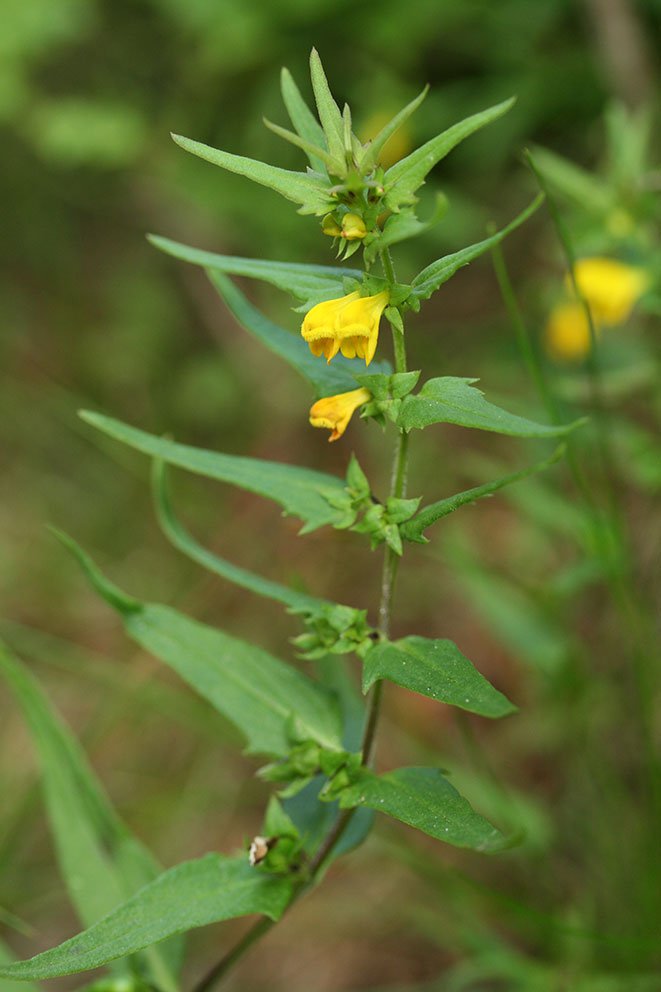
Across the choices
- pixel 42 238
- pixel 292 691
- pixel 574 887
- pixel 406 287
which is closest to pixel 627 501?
pixel 574 887

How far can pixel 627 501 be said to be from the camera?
2.67 metres

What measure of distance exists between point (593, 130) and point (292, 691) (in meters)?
2.75

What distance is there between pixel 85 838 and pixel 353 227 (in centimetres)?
101

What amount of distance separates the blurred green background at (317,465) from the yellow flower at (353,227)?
91 cm

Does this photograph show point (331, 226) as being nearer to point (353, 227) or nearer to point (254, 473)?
point (353, 227)

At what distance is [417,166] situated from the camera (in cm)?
98

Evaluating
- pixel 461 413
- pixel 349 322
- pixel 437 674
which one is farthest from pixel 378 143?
pixel 437 674

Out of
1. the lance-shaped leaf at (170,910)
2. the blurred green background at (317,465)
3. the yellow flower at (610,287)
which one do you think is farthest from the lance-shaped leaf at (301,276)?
the yellow flower at (610,287)

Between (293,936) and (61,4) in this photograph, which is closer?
(293,936)

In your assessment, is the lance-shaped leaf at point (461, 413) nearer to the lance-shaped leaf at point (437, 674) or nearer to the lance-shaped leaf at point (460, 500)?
the lance-shaped leaf at point (460, 500)

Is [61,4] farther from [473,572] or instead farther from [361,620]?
[361,620]

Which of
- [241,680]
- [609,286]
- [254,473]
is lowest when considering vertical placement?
[241,680]

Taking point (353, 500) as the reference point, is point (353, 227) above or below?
above

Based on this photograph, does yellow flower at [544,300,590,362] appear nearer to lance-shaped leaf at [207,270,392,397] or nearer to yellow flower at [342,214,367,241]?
lance-shaped leaf at [207,270,392,397]
